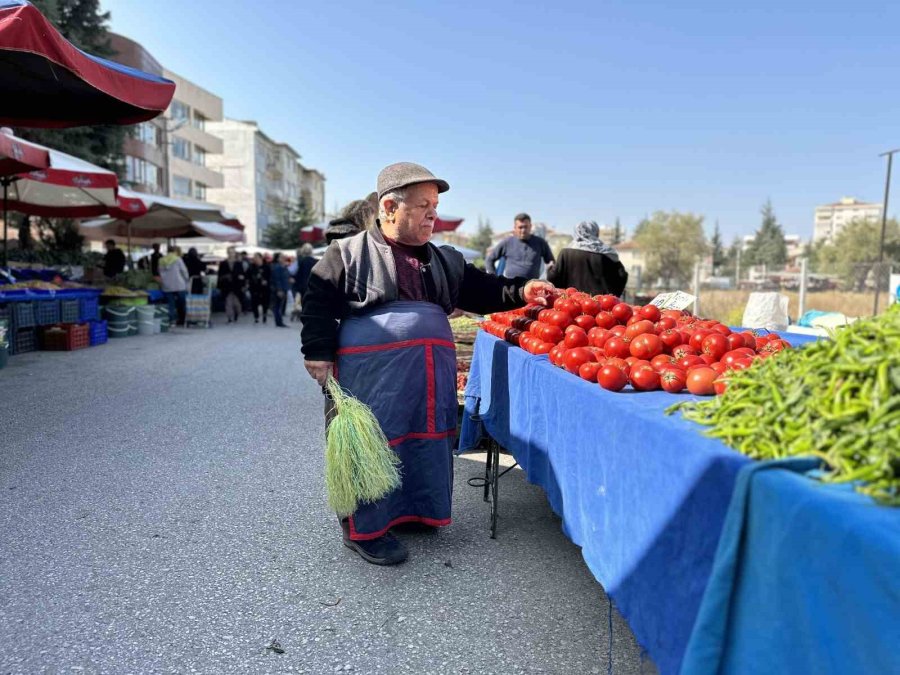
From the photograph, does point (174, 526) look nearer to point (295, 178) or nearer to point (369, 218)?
point (369, 218)

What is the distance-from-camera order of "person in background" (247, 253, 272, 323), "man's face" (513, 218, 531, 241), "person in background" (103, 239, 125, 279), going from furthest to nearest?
"person in background" (247, 253, 272, 323)
"person in background" (103, 239, 125, 279)
"man's face" (513, 218, 531, 241)

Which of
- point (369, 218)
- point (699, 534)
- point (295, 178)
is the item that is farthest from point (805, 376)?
point (295, 178)

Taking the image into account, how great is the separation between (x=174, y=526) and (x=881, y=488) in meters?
3.66

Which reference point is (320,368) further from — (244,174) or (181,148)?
(244,174)

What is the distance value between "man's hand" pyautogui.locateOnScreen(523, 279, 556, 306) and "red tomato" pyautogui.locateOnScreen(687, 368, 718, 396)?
1.68 metres

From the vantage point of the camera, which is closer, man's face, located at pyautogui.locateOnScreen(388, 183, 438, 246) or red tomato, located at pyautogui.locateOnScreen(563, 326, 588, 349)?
red tomato, located at pyautogui.locateOnScreen(563, 326, 588, 349)

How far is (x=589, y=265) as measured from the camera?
6.17 metres

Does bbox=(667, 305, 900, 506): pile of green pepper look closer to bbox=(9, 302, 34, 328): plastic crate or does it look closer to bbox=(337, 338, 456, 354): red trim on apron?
bbox=(337, 338, 456, 354): red trim on apron

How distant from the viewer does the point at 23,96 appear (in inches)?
250

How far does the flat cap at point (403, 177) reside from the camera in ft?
10.4

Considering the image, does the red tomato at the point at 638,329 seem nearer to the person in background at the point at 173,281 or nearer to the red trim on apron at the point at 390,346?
the red trim on apron at the point at 390,346

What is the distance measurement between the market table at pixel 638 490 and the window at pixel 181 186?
53.6 m

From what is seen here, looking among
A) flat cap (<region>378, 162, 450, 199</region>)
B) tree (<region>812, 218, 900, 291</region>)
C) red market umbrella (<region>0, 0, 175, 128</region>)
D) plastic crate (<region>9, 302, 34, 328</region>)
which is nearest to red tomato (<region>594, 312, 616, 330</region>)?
flat cap (<region>378, 162, 450, 199</region>)

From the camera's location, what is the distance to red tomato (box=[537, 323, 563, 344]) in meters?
3.37
